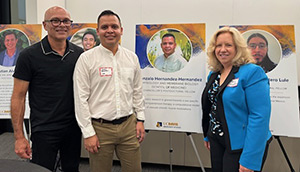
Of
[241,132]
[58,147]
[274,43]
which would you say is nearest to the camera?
[241,132]

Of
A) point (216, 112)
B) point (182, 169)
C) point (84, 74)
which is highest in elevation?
point (84, 74)

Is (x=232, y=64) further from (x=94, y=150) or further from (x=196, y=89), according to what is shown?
(x=94, y=150)

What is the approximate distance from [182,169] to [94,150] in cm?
162

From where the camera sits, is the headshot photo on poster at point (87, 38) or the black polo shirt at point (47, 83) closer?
the black polo shirt at point (47, 83)

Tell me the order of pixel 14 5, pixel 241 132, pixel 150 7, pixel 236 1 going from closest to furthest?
pixel 241 132, pixel 236 1, pixel 150 7, pixel 14 5

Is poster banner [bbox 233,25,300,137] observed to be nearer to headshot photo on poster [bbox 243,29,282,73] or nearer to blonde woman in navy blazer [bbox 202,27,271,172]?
headshot photo on poster [bbox 243,29,282,73]

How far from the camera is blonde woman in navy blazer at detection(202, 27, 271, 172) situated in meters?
1.32

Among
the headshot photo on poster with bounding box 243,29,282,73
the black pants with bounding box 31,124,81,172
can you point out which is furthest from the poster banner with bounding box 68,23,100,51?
the headshot photo on poster with bounding box 243,29,282,73

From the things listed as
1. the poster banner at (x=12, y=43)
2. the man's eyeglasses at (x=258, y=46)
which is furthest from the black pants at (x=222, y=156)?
the poster banner at (x=12, y=43)

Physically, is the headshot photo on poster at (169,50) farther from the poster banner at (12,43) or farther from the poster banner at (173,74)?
the poster banner at (12,43)

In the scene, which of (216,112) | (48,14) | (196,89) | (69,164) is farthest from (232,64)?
(69,164)

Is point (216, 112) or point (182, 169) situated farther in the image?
point (182, 169)

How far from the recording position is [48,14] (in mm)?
1595

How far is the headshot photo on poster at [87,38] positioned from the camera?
234cm
